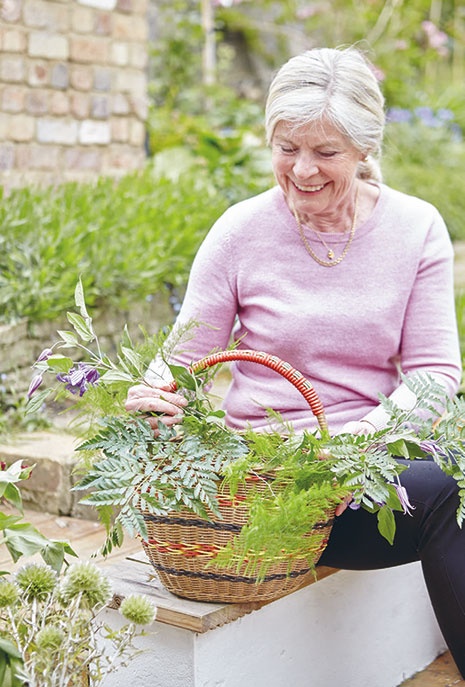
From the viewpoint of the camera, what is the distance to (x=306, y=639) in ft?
6.88

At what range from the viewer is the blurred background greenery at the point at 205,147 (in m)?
3.69

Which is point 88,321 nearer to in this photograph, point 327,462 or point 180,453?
point 180,453

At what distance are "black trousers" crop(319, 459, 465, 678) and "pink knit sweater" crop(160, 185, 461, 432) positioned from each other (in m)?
0.25

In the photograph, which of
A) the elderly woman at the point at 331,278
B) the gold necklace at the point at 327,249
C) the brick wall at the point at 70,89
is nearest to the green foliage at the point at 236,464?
the elderly woman at the point at 331,278

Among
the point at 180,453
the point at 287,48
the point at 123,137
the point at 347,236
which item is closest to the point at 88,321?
the point at 180,453

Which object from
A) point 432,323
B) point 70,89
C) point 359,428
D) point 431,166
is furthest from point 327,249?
point 431,166

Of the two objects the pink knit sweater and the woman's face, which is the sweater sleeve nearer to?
the pink knit sweater

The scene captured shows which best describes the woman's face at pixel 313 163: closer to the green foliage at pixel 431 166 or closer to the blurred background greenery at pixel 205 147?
the blurred background greenery at pixel 205 147

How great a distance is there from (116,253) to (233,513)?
7.36 feet

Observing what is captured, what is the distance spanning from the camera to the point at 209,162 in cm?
599

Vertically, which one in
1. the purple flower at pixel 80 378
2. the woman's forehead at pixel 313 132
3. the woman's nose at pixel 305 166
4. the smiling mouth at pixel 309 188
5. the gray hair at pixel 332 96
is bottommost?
the purple flower at pixel 80 378

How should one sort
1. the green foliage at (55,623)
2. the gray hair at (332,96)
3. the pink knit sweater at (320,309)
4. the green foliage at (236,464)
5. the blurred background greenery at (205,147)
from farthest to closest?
the blurred background greenery at (205,147) → the pink knit sweater at (320,309) → the gray hair at (332,96) → the green foliage at (236,464) → the green foliage at (55,623)

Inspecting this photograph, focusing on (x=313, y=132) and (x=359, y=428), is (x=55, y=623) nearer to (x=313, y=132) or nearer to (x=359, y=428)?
(x=359, y=428)

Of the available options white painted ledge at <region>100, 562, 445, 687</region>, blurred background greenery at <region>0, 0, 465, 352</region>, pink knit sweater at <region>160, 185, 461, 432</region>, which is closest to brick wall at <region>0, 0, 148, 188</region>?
blurred background greenery at <region>0, 0, 465, 352</region>
